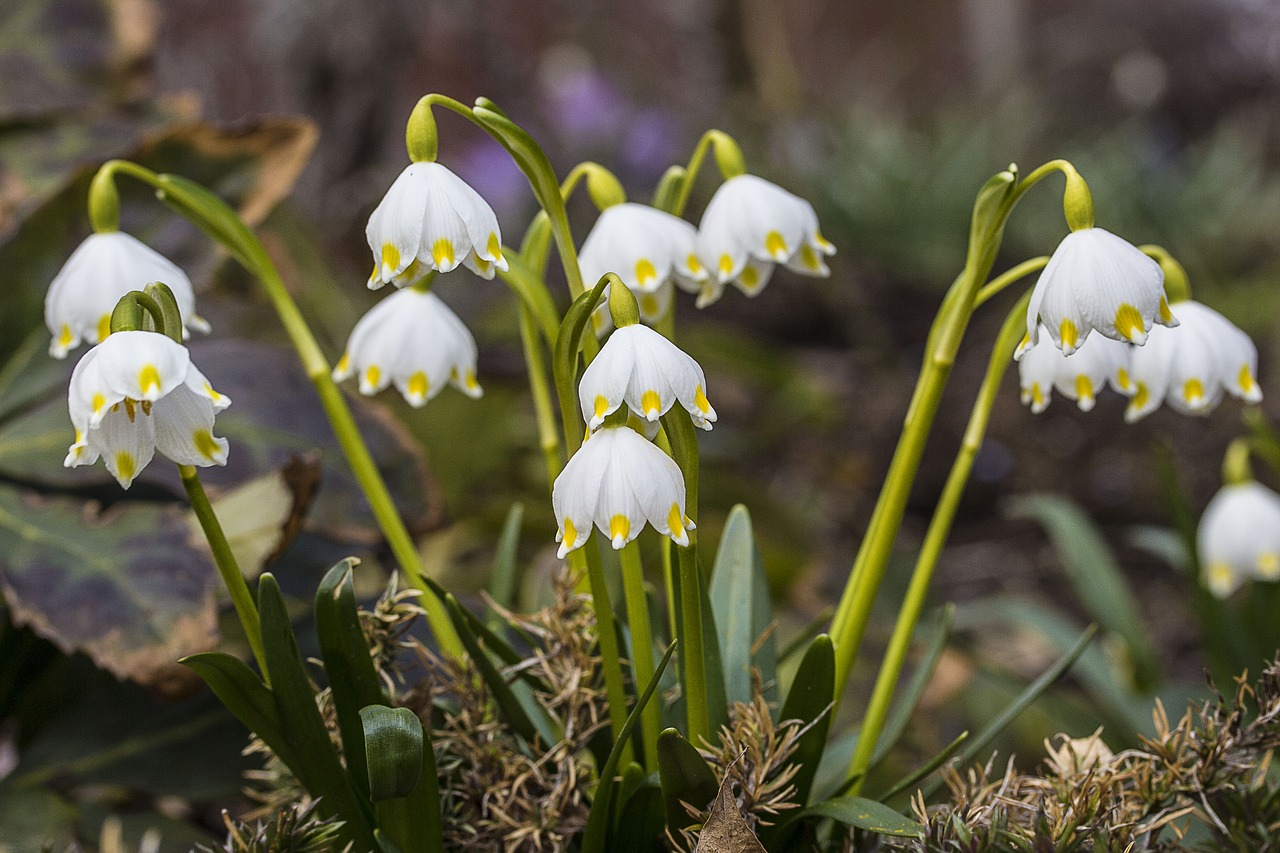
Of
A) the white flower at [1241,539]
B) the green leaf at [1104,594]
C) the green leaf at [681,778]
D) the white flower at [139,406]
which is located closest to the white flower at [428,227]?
the white flower at [139,406]

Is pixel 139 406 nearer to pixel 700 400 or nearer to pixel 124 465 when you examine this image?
pixel 124 465

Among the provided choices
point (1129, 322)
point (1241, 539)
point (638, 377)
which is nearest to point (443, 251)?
point (638, 377)

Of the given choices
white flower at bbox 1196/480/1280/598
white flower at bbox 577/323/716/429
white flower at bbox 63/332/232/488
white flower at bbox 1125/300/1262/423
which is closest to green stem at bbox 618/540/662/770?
white flower at bbox 577/323/716/429

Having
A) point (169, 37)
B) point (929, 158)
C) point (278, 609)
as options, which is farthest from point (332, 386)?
point (169, 37)

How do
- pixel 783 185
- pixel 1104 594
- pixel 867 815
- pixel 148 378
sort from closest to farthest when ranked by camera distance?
pixel 148 378
pixel 867 815
pixel 1104 594
pixel 783 185

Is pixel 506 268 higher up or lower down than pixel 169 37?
higher up

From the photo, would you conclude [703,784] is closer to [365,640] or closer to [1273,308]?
[365,640]
